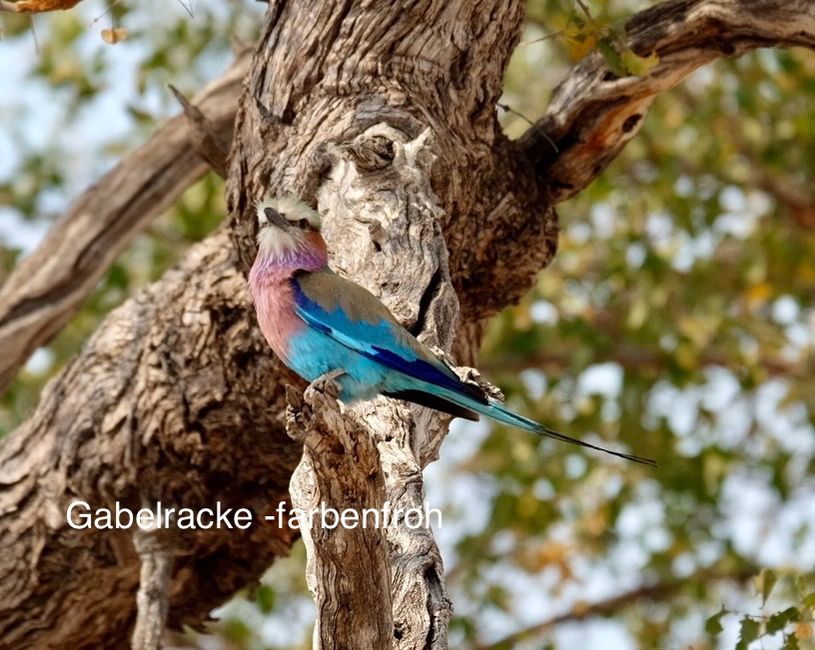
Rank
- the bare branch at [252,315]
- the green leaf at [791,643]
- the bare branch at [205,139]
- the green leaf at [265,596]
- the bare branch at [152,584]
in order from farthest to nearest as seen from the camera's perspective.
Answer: the green leaf at [265,596] → the bare branch at [205,139] → the bare branch at [152,584] → the bare branch at [252,315] → the green leaf at [791,643]

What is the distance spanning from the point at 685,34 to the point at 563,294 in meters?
3.55

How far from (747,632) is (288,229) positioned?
5.06ft

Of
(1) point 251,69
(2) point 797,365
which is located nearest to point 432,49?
(1) point 251,69

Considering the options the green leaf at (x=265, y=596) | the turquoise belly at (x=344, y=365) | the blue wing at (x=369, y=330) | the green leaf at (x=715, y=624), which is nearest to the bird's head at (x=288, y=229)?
the blue wing at (x=369, y=330)

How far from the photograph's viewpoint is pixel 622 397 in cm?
781

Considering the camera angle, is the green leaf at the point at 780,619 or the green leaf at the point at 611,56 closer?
the green leaf at the point at 780,619

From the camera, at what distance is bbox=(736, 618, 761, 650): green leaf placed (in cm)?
374

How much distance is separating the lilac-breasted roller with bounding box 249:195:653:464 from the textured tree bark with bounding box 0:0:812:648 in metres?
0.15

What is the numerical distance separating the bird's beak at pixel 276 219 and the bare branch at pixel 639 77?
129 cm

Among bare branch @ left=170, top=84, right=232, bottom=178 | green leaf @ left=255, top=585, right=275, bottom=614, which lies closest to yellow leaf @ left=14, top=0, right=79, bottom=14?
bare branch @ left=170, top=84, right=232, bottom=178

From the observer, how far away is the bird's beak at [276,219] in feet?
12.8

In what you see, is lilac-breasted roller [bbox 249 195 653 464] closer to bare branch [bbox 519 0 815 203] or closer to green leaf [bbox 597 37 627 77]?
green leaf [bbox 597 37 627 77]

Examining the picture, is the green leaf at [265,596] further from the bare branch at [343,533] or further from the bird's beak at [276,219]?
the bare branch at [343,533]

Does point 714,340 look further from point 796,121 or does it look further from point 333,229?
point 333,229
